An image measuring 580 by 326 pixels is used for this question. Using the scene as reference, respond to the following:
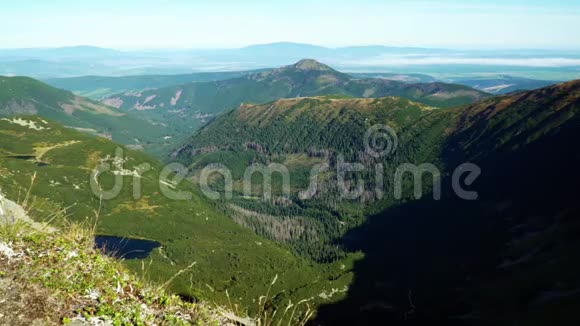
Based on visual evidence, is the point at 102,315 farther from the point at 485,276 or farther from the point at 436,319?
the point at 485,276

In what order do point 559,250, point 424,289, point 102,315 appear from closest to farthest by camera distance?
point 102,315, point 559,250, point 424,289

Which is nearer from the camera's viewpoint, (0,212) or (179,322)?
(179,322)

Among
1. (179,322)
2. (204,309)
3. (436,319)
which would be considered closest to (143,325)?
(179,322)

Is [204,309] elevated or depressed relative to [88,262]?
depressed

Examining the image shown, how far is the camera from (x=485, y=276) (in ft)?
605

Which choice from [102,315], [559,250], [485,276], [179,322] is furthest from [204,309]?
[485,276]

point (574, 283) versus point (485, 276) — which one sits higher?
point (574, 283)

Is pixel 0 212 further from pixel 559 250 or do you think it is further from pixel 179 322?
pixel 559 250

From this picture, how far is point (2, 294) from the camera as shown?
11.5m

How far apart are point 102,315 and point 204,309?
3.57 metres

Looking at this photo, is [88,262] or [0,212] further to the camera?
[0,212]

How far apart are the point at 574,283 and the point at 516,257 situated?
63136 mm

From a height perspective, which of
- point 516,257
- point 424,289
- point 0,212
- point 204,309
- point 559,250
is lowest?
point 424,289

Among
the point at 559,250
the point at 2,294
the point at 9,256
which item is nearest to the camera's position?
the point at 2,294
